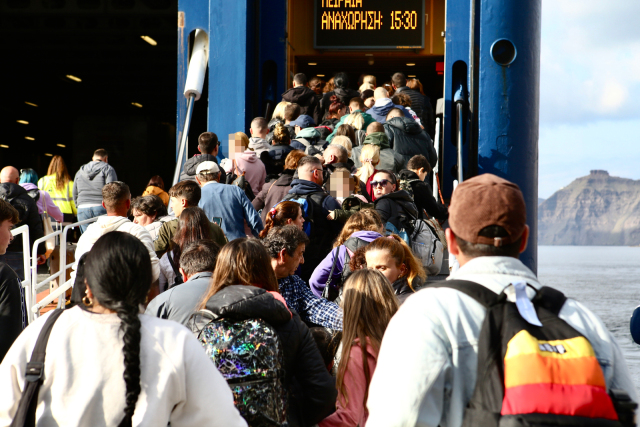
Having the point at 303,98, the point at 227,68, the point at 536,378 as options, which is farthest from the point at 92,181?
the point at 536,378

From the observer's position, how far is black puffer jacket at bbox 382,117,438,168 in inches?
320

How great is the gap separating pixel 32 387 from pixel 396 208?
422cm

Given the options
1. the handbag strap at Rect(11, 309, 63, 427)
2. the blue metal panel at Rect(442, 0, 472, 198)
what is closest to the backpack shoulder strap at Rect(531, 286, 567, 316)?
the handbag strap at Rect(11, 309, 63, 427)

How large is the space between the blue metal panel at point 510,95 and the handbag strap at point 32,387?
809cm

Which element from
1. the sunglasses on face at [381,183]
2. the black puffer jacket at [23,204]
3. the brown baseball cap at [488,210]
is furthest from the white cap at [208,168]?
the brown baseball cap at [488,210]

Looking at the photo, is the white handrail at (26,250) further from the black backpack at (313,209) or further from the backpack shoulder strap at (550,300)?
the backpack shoulder strap at (550,300)

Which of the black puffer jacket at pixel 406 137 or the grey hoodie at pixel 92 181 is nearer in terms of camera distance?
the black puffer jacket at pixel 406 137

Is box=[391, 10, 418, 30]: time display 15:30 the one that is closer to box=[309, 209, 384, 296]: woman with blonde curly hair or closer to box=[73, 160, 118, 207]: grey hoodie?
box=[73, 160, 118, 207]: grey hoodie

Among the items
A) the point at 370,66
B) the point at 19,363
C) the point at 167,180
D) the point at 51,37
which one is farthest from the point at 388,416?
the point at 167,180

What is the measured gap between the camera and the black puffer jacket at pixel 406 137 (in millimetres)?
8117

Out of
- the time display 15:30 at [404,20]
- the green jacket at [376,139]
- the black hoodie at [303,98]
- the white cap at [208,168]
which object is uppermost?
the time display 15:30 at [404,20]

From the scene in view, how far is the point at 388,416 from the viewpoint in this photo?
1.75m

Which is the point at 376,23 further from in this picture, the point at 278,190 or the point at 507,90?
the point at 278,190

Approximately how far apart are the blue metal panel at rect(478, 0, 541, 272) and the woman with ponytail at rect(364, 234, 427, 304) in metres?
5.30
